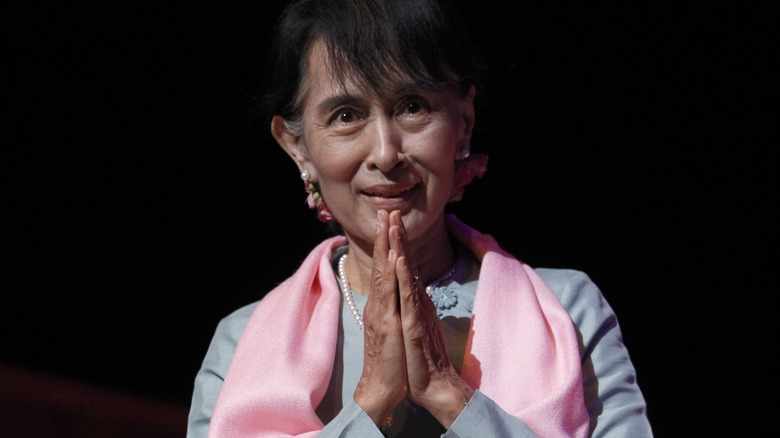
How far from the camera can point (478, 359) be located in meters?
1.58

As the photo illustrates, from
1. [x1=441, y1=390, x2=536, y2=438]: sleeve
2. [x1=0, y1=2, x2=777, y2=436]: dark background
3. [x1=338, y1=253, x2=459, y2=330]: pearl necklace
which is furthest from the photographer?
[x1=0, y1=2, x2=777, y2=436]: dark background

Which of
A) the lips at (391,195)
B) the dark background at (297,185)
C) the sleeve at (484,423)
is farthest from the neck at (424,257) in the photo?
the dark background at (297,185)

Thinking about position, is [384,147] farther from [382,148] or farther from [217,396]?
[217,396]

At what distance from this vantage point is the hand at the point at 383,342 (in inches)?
58.6

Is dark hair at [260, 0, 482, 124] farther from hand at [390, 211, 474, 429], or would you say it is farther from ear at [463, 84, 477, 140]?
hand at [390, 211, 474, 429]

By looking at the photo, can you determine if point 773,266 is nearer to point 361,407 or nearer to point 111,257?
point 361,407

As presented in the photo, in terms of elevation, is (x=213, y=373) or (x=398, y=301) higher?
(x=398, y=301)

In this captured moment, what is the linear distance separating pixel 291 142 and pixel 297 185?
63 centimetres

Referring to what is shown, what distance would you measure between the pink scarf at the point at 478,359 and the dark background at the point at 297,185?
0.53 m

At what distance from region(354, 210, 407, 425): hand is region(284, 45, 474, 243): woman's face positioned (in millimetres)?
120

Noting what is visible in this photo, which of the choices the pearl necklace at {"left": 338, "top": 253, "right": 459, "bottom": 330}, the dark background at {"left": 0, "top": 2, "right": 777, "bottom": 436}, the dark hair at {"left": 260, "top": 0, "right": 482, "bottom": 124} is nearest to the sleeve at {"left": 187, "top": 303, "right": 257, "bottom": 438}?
the pearl necklace at {"left": 338, "top": 253, "right": 459, "bottom": 330}

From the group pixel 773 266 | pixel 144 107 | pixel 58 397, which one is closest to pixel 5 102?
pixel 144 107

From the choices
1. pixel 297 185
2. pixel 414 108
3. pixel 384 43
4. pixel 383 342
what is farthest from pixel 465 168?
pixel 297 185

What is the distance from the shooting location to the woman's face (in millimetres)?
1628
